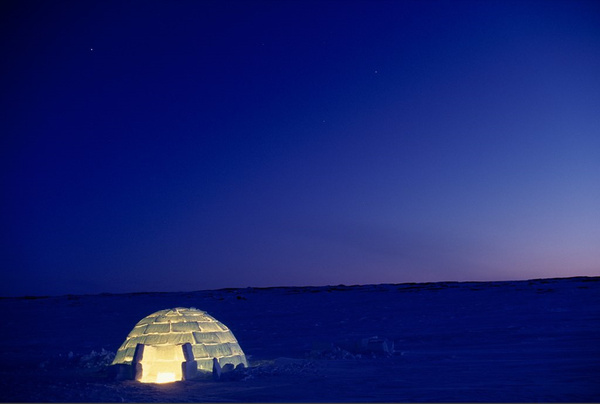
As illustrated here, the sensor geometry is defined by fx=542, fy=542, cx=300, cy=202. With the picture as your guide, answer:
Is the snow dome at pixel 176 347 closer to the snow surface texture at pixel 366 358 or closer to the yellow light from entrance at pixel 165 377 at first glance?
the yellow light from entrance at pixel 165 377

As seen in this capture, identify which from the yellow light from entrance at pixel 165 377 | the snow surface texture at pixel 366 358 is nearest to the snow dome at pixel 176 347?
the yellow light from entrance at pixel 165 377

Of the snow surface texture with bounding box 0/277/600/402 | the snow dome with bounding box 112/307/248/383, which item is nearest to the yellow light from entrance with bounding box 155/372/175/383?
the snow dome with bounding box 112/307/248/383

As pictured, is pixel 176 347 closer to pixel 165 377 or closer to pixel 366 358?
pixel 165 377

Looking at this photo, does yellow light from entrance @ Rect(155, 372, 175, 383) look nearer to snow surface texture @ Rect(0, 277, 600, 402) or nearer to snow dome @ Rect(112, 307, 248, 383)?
snow dome @ Rect(112, 307, 248, 383)

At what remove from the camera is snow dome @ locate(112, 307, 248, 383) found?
9.07 meters

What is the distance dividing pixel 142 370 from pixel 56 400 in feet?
5.81

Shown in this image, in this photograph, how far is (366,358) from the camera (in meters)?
11.0

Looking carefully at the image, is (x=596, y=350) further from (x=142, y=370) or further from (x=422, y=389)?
(x=142, y=370)

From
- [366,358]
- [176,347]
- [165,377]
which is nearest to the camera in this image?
[165,377]

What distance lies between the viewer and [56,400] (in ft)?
24.2

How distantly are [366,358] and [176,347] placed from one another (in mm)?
3901

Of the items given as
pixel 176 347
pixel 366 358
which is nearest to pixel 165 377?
pixel 176 347

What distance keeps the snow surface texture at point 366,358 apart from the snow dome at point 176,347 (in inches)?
18.2

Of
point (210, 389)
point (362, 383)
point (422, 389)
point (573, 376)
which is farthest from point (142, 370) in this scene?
point (573, 376)
